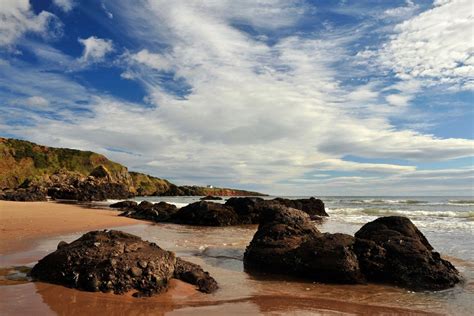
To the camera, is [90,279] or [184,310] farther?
[90,279]

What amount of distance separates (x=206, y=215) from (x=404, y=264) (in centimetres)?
1427

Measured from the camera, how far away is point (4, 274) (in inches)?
278

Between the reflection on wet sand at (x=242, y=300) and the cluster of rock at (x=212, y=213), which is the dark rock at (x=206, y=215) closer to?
the cluster of rock at (x=212, y=213)

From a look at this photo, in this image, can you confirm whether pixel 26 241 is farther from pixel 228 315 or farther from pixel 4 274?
pixel 228 315

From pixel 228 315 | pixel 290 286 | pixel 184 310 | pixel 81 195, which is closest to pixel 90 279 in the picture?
pixel 184 310

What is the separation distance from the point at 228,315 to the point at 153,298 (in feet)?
4.42

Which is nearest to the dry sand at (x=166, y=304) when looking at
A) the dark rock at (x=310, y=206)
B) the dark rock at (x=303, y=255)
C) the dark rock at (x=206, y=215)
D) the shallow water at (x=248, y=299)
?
the shallow water at (x=248, y=299)

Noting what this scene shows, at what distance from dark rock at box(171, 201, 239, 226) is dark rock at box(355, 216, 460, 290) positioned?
1296 cm

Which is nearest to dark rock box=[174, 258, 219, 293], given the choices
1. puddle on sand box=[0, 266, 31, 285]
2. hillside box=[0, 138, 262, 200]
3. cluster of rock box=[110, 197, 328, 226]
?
puddle on sand box=[0, 266, 31, 285]

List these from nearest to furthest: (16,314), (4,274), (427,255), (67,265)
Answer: (16,314) < (67,265) < (4,274) < (427,255)

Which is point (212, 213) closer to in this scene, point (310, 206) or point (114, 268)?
point (310, 206)

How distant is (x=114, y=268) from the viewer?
248 inches

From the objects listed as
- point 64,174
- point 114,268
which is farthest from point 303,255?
point 64,174

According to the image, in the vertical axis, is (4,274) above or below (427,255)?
below
